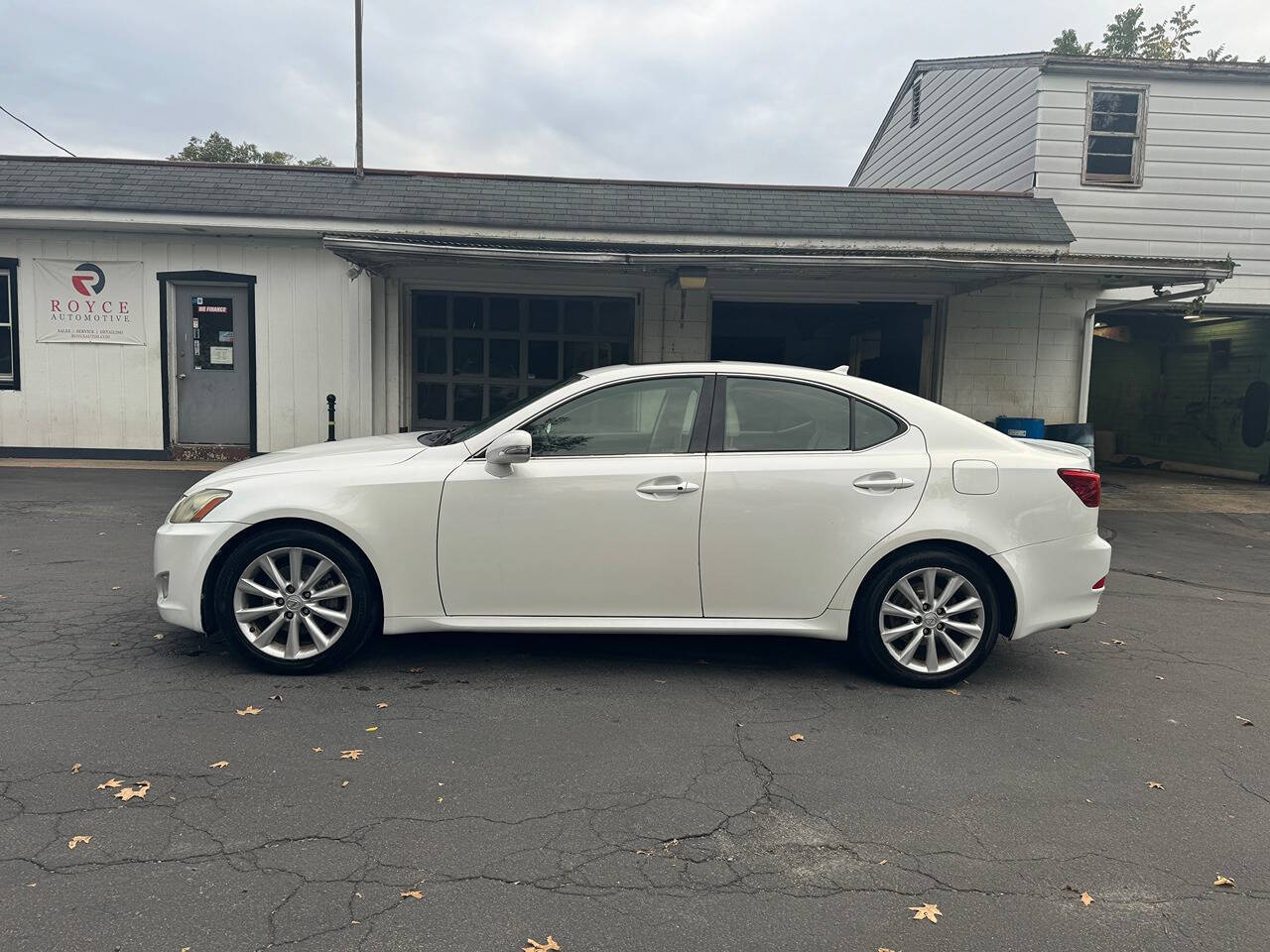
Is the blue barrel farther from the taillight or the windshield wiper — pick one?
the windshield wiper

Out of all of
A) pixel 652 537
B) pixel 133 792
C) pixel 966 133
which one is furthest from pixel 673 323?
pixel 133 792

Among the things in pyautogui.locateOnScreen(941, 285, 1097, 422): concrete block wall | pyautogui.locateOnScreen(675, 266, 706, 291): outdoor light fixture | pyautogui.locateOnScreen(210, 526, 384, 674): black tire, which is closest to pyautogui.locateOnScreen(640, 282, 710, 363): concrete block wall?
pyautogui.locateOnScreen(675, 266, 706, 291): outdoor light fixture

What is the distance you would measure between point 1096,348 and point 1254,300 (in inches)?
236

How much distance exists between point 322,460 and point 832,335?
13.7 m

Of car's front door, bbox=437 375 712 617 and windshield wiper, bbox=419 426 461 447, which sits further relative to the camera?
windshield wiper, bbox=419 426 461 447

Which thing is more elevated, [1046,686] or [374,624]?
[374,624]

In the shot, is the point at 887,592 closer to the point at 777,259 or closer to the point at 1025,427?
the point at 777,259

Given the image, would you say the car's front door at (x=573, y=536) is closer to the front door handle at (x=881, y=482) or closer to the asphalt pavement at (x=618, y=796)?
the asphalt pavement at (x=618, y=796)

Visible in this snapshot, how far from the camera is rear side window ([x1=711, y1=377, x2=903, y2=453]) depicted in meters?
4.51

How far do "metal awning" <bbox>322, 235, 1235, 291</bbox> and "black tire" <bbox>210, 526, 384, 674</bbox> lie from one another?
6.36 metres

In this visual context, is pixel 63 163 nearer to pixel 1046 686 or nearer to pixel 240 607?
pixel 240 607

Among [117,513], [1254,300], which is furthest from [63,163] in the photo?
[1254,300]

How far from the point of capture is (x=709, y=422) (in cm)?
452

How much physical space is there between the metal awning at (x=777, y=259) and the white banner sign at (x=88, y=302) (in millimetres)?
3403
